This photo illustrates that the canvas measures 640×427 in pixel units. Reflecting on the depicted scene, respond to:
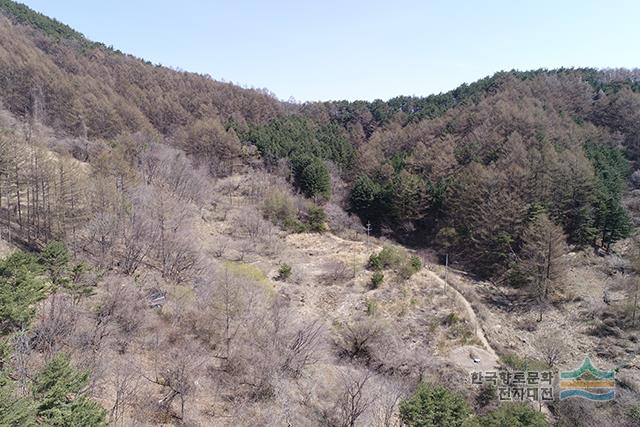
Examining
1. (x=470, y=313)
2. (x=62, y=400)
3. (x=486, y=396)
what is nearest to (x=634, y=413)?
(x=486, y=396)

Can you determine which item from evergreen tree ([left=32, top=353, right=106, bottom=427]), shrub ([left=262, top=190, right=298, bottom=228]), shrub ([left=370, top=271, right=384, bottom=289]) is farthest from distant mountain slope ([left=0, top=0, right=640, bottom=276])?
evergreen tree ([left=32, top=353, right=106, bottom=427])

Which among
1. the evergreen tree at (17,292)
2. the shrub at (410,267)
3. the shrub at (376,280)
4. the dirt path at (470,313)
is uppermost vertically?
the evergreen tree at (17,292)

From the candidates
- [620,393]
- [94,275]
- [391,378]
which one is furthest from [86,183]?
[620,393]

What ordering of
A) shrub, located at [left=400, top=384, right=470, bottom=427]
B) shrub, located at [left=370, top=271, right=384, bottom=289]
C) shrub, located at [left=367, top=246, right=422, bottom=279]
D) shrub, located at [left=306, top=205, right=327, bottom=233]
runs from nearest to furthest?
1. shrub, located at [left=400, top=384, right=470, bottom=427]
2. shrub, located at [left=370, top=271, right=384, bottom=289]
3. shrub, located at [left=367, top=246, right=422, bottom=279]
4. shrub, located at [left=306, top=205, right=327, bottom=233]

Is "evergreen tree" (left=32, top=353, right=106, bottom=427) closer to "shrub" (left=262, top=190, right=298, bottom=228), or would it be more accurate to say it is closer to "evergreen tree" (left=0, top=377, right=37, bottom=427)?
"evergreen tree" (left=0, top=377, right=37, bottom=427)

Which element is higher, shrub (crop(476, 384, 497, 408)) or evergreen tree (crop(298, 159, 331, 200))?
evergreen tree (crop(298, 159, 331, 200))

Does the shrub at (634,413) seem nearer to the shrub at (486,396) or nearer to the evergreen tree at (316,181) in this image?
the shrub at (486,396)

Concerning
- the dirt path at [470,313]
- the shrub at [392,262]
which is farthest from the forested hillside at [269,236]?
the dirt path at [470,313]
